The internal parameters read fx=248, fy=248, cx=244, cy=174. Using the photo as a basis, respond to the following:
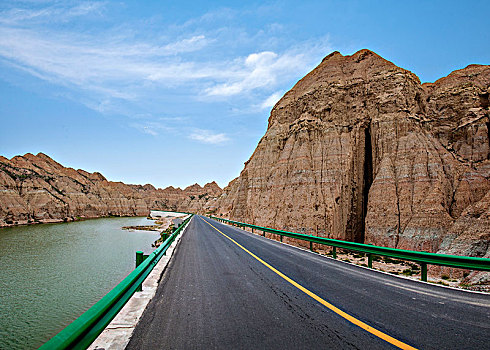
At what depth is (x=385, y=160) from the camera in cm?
2300

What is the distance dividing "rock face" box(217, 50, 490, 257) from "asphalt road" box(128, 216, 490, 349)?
36.7 ft

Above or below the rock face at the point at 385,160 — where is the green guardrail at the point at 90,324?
below

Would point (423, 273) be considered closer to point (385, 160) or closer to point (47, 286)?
point (385, 160)

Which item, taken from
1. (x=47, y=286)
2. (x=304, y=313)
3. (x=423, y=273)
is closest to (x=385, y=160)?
(x=423, y=273)

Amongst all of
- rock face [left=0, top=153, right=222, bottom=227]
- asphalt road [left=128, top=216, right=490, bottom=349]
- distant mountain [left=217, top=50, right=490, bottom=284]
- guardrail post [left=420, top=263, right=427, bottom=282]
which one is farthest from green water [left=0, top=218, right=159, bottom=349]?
rock face [left=0, top=153, right=222, bottom=227]

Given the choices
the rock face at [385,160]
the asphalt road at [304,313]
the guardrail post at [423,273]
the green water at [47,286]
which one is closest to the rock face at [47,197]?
the green water at [47,286]

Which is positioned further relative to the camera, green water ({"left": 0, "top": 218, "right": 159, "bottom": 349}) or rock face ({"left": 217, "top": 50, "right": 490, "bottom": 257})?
rock face ({"left": 217, "top": 50, "right": 490, "bottom": 257})

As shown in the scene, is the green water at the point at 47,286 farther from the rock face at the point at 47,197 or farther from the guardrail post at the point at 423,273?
the rock face at the point at 47,197

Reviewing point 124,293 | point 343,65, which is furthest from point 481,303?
point 343,65

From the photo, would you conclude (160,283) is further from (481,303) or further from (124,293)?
(481,303)

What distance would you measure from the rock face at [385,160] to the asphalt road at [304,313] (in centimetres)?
1120

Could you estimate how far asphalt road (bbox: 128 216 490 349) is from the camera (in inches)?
131

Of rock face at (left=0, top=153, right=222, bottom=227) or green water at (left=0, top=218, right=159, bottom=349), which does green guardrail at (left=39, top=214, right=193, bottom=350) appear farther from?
rock face at (left=0, top=153, right=222, bottom=227)

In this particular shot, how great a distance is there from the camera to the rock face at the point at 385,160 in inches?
757
